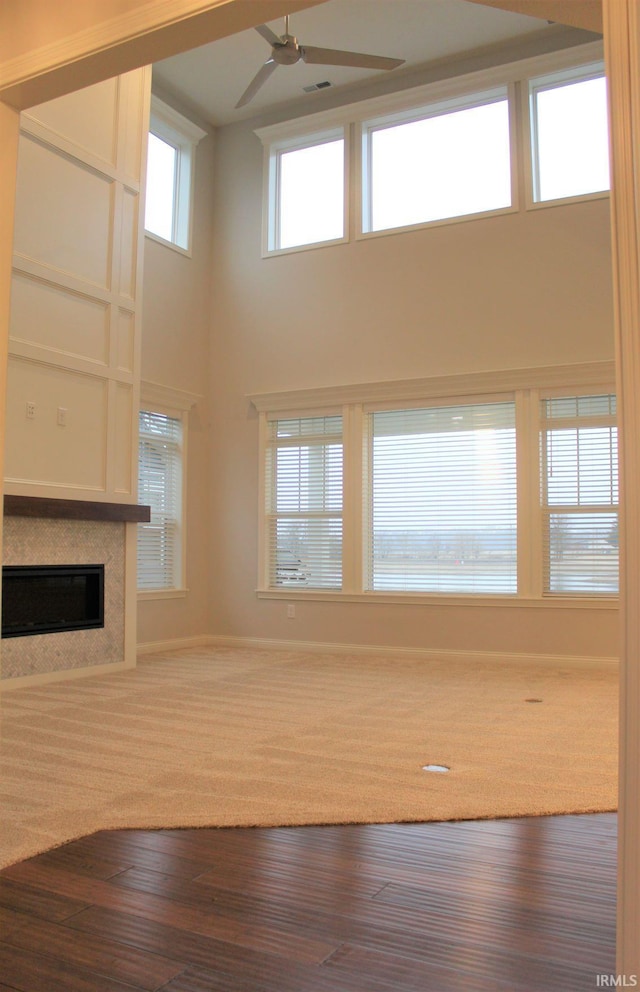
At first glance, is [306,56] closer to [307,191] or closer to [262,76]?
[262,76]

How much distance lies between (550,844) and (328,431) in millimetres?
5516

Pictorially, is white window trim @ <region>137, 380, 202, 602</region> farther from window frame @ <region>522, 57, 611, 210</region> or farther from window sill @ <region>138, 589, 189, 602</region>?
window frame @ <region>522, 57, 611, 210</region>

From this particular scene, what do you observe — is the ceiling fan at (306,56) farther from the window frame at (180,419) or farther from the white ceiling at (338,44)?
the window frame at (180,419)

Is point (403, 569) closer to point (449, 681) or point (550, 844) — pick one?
point (449, 681)

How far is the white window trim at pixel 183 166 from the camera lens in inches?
308

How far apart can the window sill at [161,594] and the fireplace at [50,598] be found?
120cm

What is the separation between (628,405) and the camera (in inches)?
58.4

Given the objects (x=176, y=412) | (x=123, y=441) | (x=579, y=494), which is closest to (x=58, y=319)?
(x=123, y=441)

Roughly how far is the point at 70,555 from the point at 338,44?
5143 mm

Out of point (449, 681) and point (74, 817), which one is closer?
point (74, 817)

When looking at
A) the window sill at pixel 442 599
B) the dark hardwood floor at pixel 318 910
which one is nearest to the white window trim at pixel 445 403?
the window sill at pixel 442 599

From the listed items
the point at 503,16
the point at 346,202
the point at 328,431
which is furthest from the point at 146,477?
the point at 503,16

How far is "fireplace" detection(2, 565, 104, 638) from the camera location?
5.43 metres

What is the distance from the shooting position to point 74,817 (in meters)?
2.74
